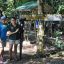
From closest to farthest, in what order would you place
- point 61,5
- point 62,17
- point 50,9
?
point 62,17 < point 61,5 < point 50,9

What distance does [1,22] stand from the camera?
11000mm

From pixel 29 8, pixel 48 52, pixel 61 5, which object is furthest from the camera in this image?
pixel 29 8

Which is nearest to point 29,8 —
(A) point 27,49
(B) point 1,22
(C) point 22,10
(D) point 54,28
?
(C) point 22,10

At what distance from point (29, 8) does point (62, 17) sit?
23.5 ft

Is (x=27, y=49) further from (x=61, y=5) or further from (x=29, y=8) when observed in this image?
(x=29, y=8)

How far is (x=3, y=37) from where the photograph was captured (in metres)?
10.7

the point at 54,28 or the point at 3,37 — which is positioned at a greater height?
the point at 3,37

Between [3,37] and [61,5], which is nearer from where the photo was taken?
[3,37]

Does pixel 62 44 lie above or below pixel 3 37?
below

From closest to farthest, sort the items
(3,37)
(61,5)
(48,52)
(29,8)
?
1. (3,37)
2. (48,52)
3. (61,5)
4. (29,8)

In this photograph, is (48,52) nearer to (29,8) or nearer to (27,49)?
(27,49)

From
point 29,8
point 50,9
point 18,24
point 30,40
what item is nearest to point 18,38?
point 18,24

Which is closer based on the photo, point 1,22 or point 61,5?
point 1,22

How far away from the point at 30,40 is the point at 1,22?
611 cm
